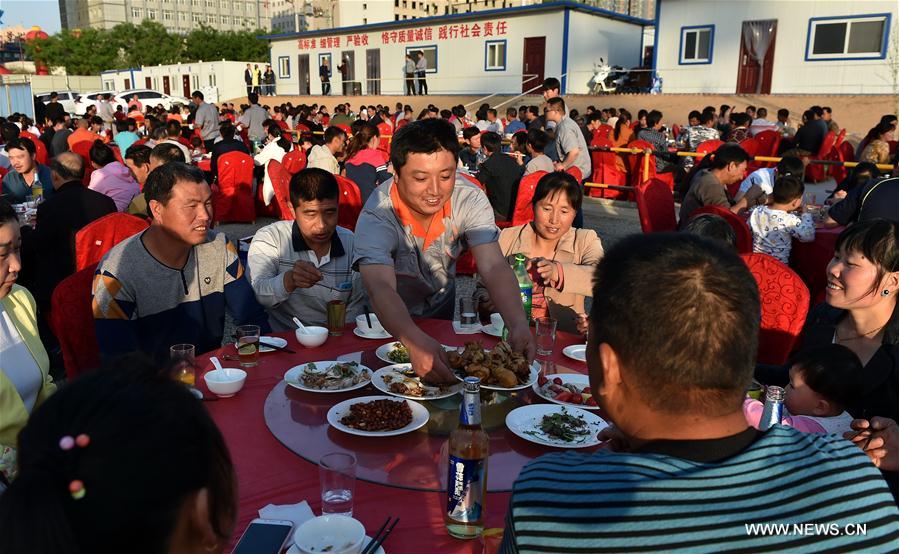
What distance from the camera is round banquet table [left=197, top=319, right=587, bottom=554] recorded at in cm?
156

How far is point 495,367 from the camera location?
2219 mm

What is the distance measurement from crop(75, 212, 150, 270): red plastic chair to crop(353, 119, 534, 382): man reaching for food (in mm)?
1498

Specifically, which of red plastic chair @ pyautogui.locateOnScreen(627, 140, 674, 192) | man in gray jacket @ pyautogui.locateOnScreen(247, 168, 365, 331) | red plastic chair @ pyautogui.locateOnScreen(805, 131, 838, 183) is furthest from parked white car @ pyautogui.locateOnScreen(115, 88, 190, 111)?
man in gray jacket @ pyautogui.locateOnScreen(247, 168, 365, 331)

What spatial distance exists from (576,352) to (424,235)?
914 mm

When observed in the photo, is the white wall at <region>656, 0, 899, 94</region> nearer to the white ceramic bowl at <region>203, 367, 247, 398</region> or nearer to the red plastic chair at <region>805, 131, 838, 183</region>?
the red plastic chair at <region>805, 131, 838, 183</region>

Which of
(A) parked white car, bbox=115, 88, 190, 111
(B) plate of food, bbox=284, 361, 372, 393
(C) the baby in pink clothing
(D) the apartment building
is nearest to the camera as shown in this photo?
(B) plate of food, bbox=284, 361, 372, 393

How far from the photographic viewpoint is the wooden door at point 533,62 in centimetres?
2420

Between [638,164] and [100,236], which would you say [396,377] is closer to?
[100,236]

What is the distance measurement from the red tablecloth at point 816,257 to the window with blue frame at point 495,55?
841 inches

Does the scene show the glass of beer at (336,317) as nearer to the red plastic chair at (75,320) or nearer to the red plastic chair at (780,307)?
the red plastic chair at (75,320)

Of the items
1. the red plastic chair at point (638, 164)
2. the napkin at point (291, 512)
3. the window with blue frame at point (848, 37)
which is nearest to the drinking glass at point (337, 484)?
the napkin at point (291, 512)

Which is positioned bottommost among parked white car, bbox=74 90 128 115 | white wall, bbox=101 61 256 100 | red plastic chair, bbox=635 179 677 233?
red plastic chair, bbox=635 179 677 233

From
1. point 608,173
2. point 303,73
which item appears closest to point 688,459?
point 608,173

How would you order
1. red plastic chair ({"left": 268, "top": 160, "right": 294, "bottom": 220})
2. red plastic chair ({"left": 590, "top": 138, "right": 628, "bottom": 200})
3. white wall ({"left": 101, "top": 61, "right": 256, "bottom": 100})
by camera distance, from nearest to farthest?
red plastic chair ({"left": 268, "top": 160, "right": 294, "bottom": 220}), red plastic chair ({"left": 590, "top": 138, "right": 628, "bottom": 200}), white wall ({"left": 101, "top": 61, "right": 256, "bottom": 100})
